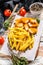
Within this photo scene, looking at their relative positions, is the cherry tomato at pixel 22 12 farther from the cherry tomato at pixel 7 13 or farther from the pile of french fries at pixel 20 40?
the pile of french fries at pixel 20 40

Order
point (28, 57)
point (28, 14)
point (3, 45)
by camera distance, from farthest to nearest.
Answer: point (28, 14)
point (3, 45)
point (28, 57)

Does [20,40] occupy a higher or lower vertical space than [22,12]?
lower

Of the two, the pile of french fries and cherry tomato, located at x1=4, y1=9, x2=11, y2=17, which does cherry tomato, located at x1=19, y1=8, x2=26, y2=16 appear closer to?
cherry tomato, located at x1=4, y1=9, x2=11, y2=17

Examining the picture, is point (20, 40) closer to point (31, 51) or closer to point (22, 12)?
point (31, 51)

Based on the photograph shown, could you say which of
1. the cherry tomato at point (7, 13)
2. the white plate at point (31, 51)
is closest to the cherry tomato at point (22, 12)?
the cherry tomato at point (7, 13)

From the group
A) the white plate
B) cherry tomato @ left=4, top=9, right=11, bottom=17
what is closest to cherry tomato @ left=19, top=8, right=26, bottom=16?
cherry tomato @ left=4, top=9, right=11, bottom=17

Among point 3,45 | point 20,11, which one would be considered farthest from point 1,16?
point 3,45

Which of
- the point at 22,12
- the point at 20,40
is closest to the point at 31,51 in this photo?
the point at 20,40

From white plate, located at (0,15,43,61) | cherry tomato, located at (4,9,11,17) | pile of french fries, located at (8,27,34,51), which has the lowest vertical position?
white plate, located at (0,15,43,61)

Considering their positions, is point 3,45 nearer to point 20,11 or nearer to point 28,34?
point 28,34
